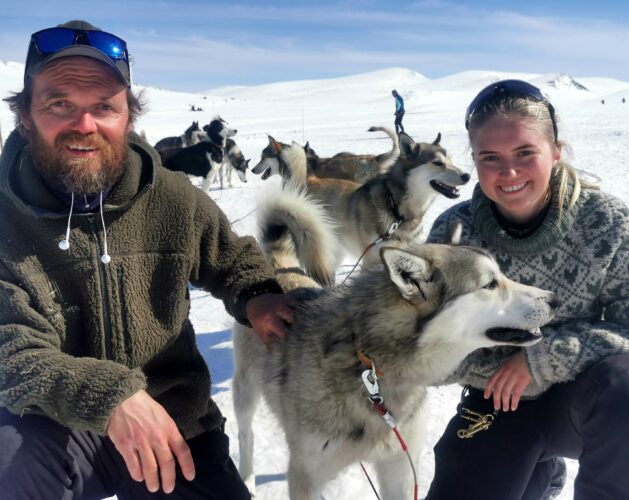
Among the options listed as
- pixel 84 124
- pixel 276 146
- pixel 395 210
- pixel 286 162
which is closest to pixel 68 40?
pixel 84 124

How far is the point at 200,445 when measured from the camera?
1909 millimetres

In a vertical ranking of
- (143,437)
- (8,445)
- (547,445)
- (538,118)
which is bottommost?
(547,445)

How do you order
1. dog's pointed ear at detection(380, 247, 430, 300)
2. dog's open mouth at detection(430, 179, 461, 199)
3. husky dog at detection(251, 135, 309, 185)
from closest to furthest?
dog's pointed ear at detection(380, 247, 430, 300), dog's open mouth at detection(430, 179, 461, 199), husky dog at detection(251, 135, 309, 185)

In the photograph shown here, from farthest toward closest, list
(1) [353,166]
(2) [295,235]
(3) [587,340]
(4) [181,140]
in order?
1. (4) [181,140]
2. (1) [353,166]
3. (2) [295,235]
4. (3) [587,340]

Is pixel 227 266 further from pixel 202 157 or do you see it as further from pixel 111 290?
pixel 202 157

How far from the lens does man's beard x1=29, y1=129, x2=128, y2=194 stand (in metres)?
1.68

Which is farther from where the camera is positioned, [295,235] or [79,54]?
[295,235]

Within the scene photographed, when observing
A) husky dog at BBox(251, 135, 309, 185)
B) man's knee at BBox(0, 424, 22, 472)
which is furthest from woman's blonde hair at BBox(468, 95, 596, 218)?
husky dog at BBox(251, 135, 309, 185)

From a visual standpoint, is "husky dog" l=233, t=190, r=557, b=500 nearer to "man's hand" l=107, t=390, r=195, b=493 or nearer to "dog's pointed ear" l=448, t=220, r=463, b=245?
"dog's pointed ear" l=448, t=220, r=463, b=245

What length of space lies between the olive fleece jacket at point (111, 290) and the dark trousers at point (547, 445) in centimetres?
91

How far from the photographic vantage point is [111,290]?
1.66m

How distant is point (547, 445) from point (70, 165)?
6.17ft

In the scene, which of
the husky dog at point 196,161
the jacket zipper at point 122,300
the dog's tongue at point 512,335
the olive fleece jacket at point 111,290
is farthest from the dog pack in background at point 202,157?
the dog's tongue at point 512,335

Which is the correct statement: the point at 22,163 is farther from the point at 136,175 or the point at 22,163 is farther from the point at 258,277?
the point at 258,277
